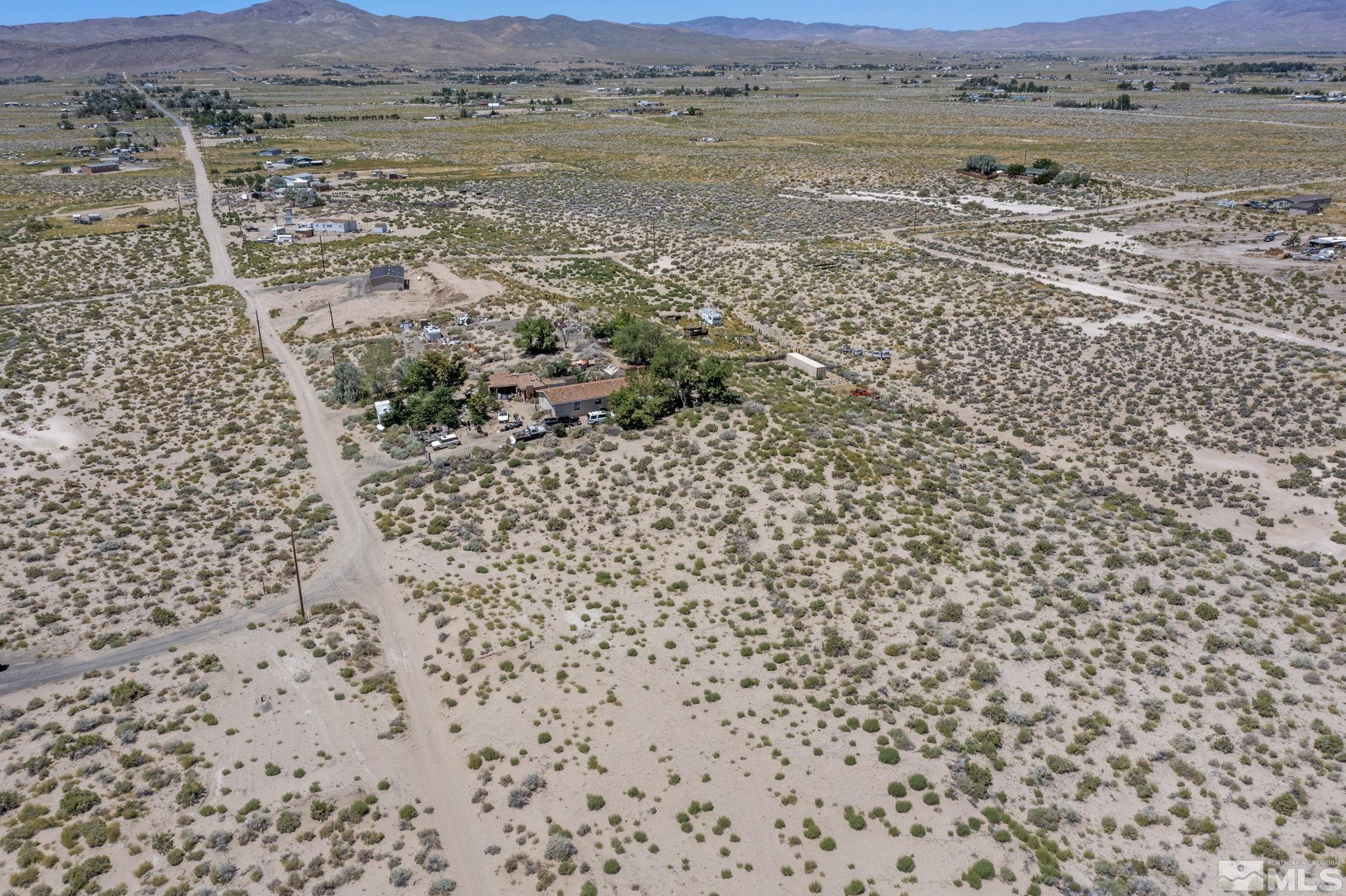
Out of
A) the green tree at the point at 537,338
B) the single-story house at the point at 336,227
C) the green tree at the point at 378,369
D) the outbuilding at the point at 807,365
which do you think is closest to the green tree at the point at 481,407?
the green tree at the point at 378,369

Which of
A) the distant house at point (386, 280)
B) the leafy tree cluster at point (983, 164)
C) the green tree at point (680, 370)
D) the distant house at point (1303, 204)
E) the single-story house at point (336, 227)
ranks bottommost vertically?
the green tree at point (680, 370)

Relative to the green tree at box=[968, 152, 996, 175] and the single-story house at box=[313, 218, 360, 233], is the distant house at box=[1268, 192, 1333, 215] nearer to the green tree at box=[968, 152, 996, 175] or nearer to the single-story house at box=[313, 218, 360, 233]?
the green tree at box=[968, 152, 996, 175]

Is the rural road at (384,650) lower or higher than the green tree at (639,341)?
lower

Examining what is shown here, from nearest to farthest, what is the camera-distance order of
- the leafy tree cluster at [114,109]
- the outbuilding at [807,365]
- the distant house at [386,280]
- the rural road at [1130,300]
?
the outbuilding at [807,365] < the rural road at [1130,300] < the distant house at [386,280] < the leafy tree cluster at [114,109]

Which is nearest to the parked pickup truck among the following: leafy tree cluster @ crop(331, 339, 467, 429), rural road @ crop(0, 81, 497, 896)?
leafy tree cluster @ crop(331, 339, 467, 429)

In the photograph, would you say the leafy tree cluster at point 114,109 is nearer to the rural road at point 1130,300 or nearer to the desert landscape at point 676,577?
the desert landscape at point 676,577

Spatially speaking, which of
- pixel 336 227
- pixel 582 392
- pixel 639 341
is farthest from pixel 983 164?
pixel 582 392

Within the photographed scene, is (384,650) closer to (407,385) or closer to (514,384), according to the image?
(514,384)
